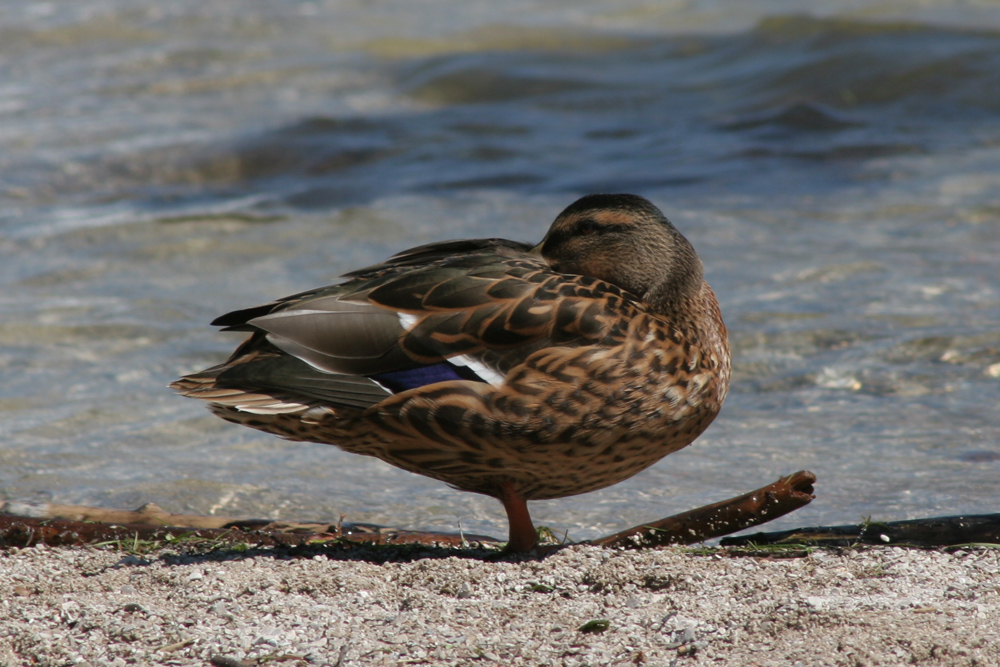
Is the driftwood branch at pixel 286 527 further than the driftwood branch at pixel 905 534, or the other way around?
the driftwood branch at pixel 286 527

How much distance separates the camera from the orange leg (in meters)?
4.30

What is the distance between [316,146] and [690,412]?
377 inches

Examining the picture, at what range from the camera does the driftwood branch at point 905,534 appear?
407 cm

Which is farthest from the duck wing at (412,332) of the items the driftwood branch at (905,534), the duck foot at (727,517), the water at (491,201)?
the water at (491,201)

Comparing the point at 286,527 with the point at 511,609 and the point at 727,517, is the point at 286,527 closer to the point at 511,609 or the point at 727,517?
the point at 511,609

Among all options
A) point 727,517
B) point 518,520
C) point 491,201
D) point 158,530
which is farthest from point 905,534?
point 491,201

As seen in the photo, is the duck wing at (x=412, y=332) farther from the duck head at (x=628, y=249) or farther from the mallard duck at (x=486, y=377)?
the duck head at (x=628, y=249)

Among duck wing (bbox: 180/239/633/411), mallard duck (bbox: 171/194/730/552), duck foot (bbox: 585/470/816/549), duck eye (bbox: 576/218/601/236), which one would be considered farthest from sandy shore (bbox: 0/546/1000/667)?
duck eye (bbox: 576/218/601/236)

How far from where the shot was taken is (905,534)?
4.13 metres

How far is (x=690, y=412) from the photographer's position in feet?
13.9

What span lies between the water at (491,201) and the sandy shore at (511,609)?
4.47ft

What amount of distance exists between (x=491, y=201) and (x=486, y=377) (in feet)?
22.3

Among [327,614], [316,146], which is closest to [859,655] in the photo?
[327,614]

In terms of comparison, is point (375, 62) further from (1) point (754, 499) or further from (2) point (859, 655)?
(2) point (859, 655)
